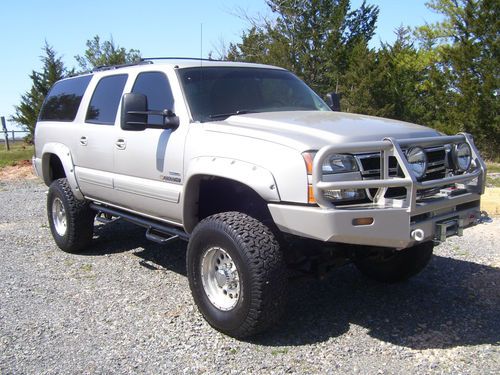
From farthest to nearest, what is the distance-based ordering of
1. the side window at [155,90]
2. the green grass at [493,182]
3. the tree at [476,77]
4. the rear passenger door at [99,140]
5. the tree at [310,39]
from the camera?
the tree at [310,39]
the tree at [476,77]
the green grass at [493,182]
the rear passenger door at [99,140]
the side window at [155,90]

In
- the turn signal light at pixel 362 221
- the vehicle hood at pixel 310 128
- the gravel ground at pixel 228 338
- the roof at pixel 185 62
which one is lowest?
the gravel ground at pixel 228 338

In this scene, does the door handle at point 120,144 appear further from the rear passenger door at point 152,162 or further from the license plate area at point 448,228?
the license plate area at point 448,228

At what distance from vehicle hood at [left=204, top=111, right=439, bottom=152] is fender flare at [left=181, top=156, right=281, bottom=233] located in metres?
0.24

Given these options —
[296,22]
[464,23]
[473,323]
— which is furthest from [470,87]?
[473,323]

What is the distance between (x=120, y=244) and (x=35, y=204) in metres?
4.39

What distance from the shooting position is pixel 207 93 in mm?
4656

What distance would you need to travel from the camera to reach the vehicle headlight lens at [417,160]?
11.9 ft

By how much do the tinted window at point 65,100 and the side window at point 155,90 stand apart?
1338mm

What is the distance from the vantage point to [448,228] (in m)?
3.71

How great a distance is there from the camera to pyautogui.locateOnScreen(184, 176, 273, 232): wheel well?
13.9ft

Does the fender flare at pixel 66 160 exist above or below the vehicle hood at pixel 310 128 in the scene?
below

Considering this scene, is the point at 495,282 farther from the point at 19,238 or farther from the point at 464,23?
the point at 464,23

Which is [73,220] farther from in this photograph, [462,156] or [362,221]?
[462,156]

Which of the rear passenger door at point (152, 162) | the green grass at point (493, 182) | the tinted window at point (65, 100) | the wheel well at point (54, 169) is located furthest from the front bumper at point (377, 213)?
the green grass at point (493, 182)
